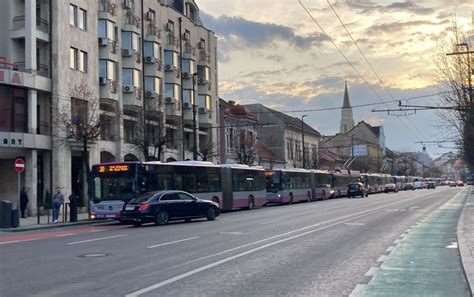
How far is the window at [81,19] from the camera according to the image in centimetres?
4153

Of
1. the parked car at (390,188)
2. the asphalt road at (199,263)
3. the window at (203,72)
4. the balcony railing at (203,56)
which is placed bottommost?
the asphalt road at (199,263)

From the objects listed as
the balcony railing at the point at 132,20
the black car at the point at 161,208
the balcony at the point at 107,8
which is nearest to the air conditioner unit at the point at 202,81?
the balcony railing at the point at 132,20

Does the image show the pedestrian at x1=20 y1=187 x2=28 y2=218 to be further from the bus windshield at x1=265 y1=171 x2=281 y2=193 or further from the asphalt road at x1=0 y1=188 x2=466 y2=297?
the bus windshield at x1=265 y1=171 x2=281 y2=193

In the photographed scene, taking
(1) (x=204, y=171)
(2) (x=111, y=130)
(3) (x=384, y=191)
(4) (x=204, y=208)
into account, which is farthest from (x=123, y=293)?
(3) (x=384, y=191)

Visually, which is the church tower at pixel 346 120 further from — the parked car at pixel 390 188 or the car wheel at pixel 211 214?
the car wheel at pixel 211 214

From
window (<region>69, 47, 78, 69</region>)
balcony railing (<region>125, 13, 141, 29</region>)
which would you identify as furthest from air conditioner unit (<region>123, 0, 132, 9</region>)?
window (<region>69, 47, 78, 69</region>)

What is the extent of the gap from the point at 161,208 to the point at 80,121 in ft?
42.3

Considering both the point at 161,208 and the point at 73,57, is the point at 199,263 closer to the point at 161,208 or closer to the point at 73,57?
the point at 161,208

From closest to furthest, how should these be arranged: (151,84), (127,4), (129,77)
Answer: (129,77) < (127,4) < (151,84)

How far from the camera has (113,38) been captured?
1791 inches

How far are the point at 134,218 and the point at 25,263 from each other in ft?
38.5

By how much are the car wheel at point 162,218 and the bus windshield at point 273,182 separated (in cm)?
2306

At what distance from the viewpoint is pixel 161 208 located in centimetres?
2533

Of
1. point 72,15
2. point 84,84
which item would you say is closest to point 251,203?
point 84,84
